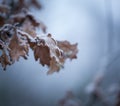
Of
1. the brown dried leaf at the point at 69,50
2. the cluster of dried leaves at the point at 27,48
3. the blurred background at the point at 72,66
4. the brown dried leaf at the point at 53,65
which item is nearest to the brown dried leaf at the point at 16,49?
the cluster of dried leaves at the point at 27,48

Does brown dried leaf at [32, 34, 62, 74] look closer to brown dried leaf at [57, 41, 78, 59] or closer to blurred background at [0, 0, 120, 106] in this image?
brown dried leaf at [57, 41, 78, 59]

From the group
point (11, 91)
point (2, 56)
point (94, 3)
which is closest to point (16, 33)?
point (2, 56)

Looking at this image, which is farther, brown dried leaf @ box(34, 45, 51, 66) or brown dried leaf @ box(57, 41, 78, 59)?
brown dried leaf @ box(57, 41, 78, 59)

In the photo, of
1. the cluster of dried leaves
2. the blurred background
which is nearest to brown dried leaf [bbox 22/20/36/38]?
the cluster of dried leaves

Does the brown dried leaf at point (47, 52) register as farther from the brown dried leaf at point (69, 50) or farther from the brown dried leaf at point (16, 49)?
the brown dried leaf at point (69, 50)

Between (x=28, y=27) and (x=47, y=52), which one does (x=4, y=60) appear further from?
(x=28, y=27)

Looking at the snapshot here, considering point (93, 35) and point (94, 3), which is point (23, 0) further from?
point (93, 35)
